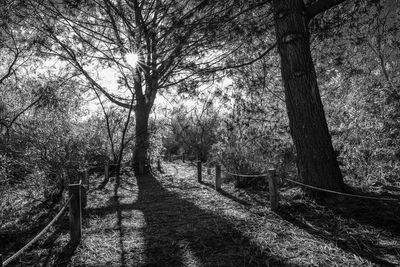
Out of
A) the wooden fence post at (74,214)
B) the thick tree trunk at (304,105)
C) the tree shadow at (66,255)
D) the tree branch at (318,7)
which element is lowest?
the tree shadow at (66,255)

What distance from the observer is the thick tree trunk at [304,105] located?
4.63m

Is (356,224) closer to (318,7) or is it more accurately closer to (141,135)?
(318,7)

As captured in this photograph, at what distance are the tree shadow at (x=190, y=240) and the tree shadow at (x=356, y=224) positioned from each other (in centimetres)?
92

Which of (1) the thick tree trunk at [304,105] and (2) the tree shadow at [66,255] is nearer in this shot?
(2) the tree shadow at [66,255]

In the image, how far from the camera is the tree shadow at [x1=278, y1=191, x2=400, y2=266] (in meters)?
3.09

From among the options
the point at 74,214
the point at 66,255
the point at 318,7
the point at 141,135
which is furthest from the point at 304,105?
the point at 141,135

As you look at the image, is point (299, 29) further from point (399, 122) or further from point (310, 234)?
point (310, 234)

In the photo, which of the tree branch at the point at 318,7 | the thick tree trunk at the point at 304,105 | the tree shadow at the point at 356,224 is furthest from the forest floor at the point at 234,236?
the tree branch at the point at 318,7

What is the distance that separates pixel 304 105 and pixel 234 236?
2469 millimetres

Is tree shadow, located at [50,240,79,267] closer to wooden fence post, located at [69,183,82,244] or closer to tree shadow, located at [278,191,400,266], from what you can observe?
wooden fence post, located at [69,183,82,244]

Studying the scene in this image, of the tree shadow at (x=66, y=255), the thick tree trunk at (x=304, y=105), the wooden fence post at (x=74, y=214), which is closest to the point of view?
the tree shadow at (x=66, y=255)

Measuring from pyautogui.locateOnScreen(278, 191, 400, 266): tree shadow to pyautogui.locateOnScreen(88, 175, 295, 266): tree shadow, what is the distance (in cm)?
92

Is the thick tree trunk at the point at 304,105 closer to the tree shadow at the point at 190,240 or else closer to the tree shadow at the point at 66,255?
the tree shadow at the point at 190,240

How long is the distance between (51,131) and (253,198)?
499cm
